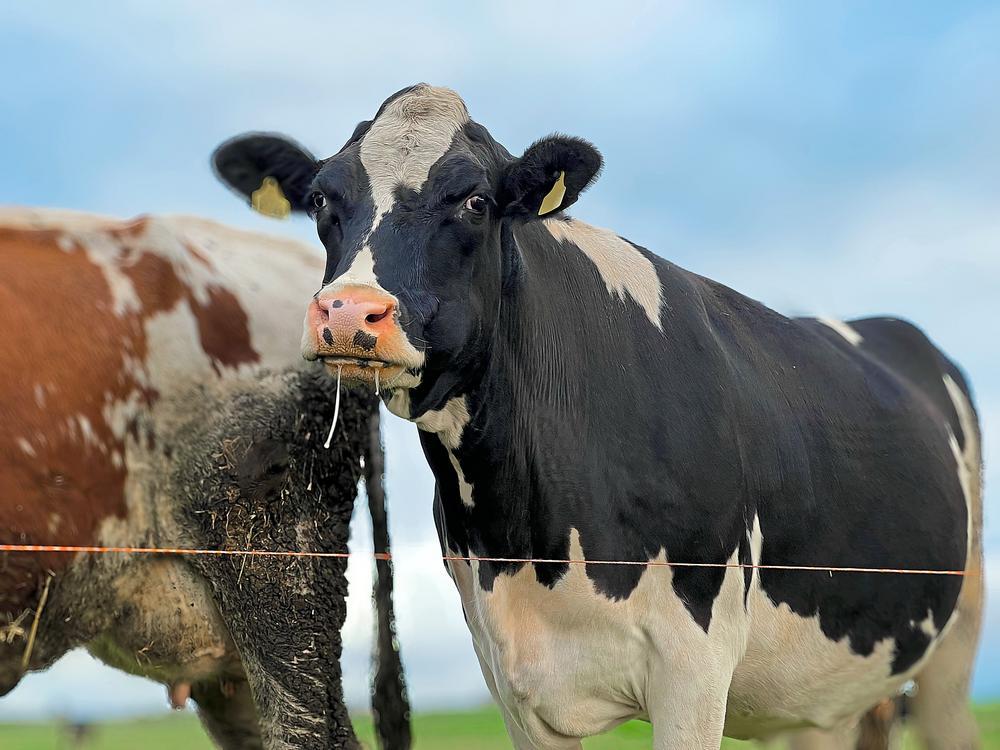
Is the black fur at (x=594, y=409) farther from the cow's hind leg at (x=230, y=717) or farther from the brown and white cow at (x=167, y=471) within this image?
the cow's hind leg at (x=230, y=717)

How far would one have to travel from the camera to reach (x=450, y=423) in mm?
4574

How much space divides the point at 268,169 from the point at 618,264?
1.48m

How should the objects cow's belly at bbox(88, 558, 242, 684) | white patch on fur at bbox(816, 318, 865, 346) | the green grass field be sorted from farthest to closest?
the green grass field
white patch on fur at bbox(816, 318, 865, 346)
cow's belly at bbox(88, 558, 242, 684)

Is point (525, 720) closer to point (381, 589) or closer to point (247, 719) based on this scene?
point (381, 589)

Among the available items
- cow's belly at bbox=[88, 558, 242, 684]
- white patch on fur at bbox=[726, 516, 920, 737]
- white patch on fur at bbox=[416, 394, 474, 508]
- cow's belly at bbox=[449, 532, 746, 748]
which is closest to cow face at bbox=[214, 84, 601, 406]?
white patch on fur at bbox=[416, 394, 474, 508]

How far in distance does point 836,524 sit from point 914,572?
62 cm

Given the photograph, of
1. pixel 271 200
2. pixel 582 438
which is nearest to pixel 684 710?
pixel 582 438

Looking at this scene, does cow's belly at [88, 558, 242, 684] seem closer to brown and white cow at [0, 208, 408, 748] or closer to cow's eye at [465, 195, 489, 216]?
brown and white cow at [0, 208, 408, 748]

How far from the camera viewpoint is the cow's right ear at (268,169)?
5141mm

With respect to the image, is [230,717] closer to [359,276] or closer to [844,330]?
[359,276]

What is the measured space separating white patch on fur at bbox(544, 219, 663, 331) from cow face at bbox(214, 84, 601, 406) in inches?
19.8

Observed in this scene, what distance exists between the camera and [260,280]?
6391 millimetres

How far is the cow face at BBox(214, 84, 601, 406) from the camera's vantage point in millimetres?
3898

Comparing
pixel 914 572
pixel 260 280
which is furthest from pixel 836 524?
pixel 260 280
